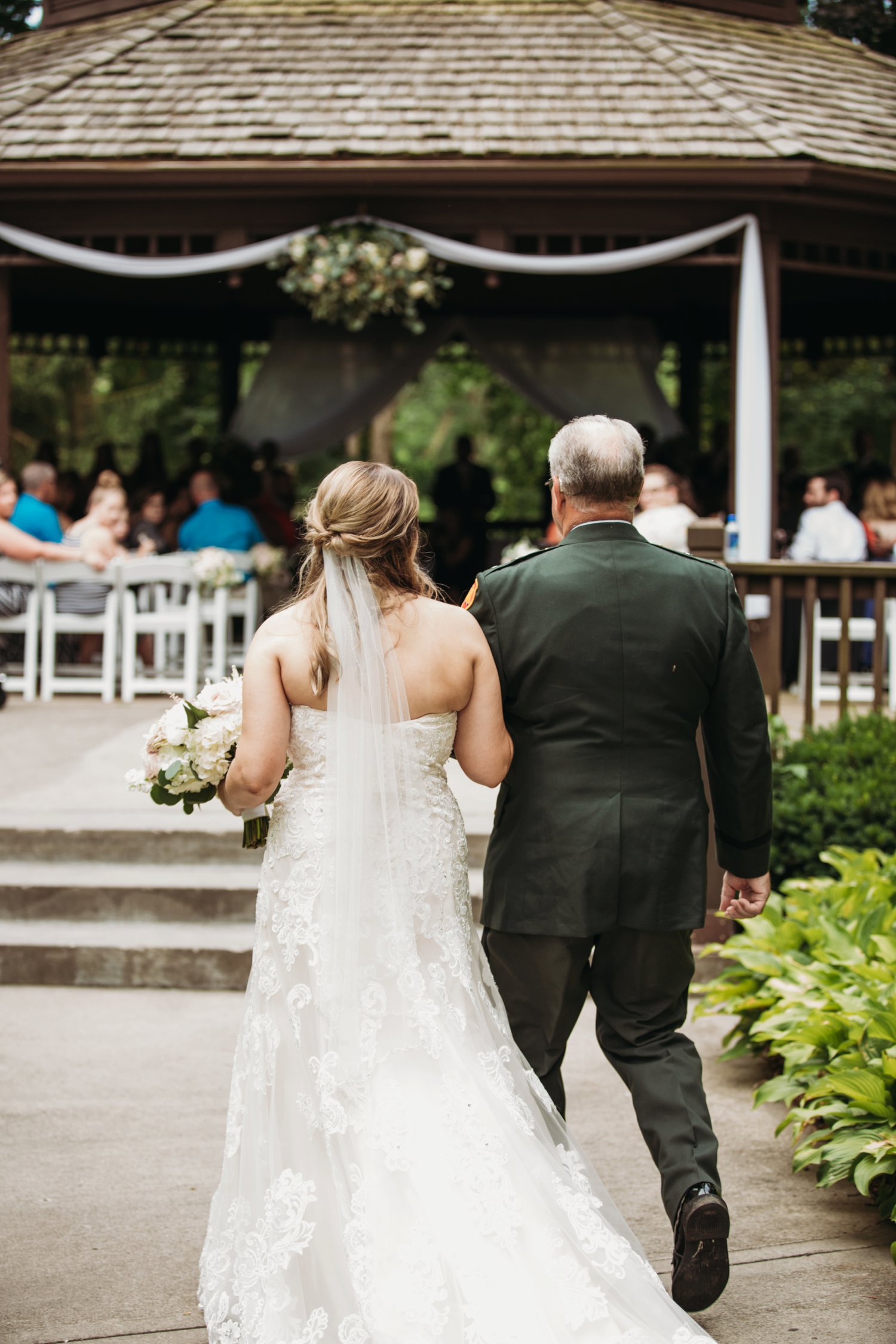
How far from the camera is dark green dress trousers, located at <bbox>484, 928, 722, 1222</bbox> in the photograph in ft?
9.94

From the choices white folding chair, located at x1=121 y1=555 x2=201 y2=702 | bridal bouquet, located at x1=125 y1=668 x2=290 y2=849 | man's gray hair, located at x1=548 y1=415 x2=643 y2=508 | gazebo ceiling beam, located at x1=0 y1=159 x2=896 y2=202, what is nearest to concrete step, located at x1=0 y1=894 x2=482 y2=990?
bridal bouquet, located at x1=125 y1=668 x2=290 y2=849

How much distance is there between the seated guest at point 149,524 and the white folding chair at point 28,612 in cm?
97

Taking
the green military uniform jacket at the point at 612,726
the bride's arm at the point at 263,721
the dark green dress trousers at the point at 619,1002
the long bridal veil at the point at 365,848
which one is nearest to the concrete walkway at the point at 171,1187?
the dark green dress trousers at the point at 619,1002

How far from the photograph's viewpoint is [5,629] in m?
9.28

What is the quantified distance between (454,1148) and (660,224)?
26.2ft

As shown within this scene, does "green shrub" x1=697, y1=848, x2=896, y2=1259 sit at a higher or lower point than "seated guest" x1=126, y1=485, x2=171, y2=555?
lower

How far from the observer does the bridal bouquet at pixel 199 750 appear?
3.08 meters

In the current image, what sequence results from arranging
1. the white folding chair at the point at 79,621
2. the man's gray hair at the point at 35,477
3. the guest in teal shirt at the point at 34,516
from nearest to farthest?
the white folding chair at the point at 79,621 < the guest in teal shirt at the point at 34,516 < the man's gray hair at the point at 35,477

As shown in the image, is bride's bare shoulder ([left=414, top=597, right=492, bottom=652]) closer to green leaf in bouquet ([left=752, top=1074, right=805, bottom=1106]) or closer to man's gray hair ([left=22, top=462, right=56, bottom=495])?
green leaf in bouquet ([left=752, top=1074, right=805, bottom=1106])

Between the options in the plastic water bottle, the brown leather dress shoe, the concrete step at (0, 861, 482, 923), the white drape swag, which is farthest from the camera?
the white drape swag

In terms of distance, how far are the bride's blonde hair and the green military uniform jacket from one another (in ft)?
0.79

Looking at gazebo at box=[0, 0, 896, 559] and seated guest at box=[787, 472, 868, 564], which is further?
seated guest at box=[787, 472, 868, 564]

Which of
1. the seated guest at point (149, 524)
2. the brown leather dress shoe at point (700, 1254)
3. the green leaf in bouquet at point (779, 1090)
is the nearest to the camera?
the brown leather dress shoe at point (700, 1254)

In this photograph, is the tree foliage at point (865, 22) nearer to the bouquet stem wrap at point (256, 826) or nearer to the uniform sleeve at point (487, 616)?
the uniform sleeve at point (487, 616)
